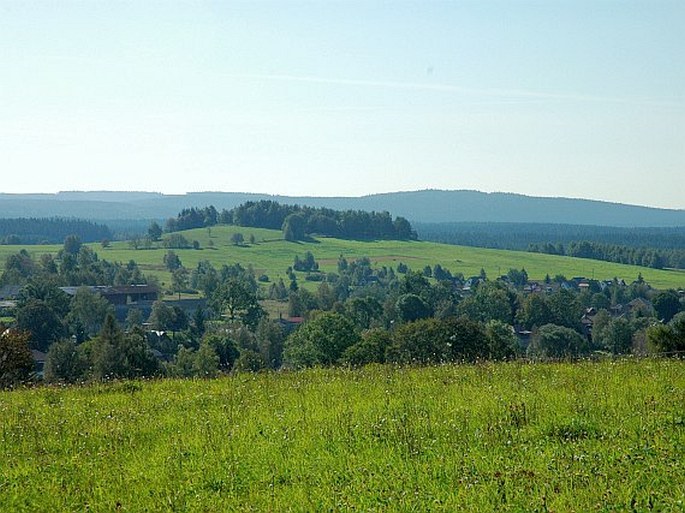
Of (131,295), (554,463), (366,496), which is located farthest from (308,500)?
(131,295)

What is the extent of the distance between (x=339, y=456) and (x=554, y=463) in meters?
2.87

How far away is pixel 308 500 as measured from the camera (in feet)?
31.8

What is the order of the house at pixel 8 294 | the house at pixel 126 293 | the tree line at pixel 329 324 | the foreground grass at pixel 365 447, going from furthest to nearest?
the house at pixel 126 293, the house at pixel 8 294, the tree line at pixel 329 324, the foreground grass at pixel 365 447

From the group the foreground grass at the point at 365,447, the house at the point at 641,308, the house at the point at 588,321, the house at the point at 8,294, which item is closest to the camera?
the foreground grass at the point at 365,447

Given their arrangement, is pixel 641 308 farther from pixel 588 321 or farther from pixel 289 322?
pixel 289 322

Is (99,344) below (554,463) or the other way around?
below

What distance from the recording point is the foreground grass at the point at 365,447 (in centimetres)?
958

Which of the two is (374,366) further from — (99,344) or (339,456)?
(99,344)

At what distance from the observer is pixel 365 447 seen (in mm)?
11625

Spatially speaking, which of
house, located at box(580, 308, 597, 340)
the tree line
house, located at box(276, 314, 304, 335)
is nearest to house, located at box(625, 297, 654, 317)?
the tree line

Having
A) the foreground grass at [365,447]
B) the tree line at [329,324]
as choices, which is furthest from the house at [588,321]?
the foreground grass at [365,447]

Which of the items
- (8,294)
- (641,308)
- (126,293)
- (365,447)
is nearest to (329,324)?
(365,447)

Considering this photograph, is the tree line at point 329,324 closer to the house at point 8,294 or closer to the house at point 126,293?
the house at point 8,294

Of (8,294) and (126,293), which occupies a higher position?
(126,293)
